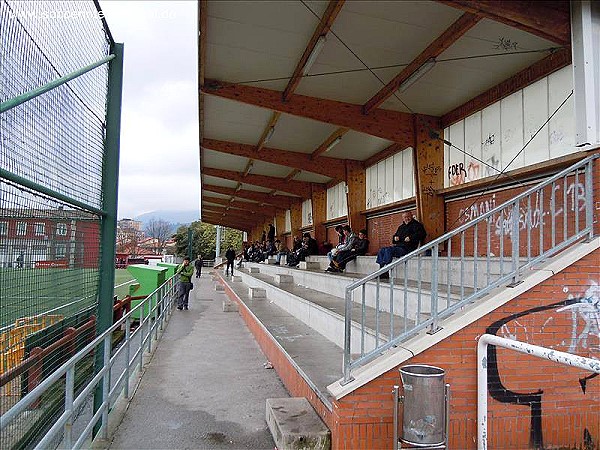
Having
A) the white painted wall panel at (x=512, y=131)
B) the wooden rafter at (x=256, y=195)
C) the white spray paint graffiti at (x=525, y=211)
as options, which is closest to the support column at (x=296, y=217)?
the wooden rafter at (x=256, y=195)

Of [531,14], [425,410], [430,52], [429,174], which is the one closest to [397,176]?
[429,174]

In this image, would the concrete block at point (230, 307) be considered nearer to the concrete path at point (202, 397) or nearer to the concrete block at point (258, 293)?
the concrete block at point (258, 293)

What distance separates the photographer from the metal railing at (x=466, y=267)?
417cm

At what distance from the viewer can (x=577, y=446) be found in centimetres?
423

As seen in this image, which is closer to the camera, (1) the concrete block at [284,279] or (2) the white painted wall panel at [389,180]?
(2) the white painted wall panel at [389,180]

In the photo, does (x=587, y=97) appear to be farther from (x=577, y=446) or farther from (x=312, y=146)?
(x=312, y=146)

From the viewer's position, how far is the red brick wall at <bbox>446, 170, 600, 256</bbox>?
584cm

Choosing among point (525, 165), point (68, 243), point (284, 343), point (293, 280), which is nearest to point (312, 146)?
point (293, 280)

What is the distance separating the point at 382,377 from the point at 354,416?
1.29ft

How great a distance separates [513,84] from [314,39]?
11.0ft

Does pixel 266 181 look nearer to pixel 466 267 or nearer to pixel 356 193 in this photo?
pixel 356 193

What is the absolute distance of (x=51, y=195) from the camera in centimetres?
339

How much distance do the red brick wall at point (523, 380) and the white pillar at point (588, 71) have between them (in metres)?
1.34

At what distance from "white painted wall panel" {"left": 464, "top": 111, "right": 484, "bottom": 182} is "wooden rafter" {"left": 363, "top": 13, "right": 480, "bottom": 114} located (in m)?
1.67
